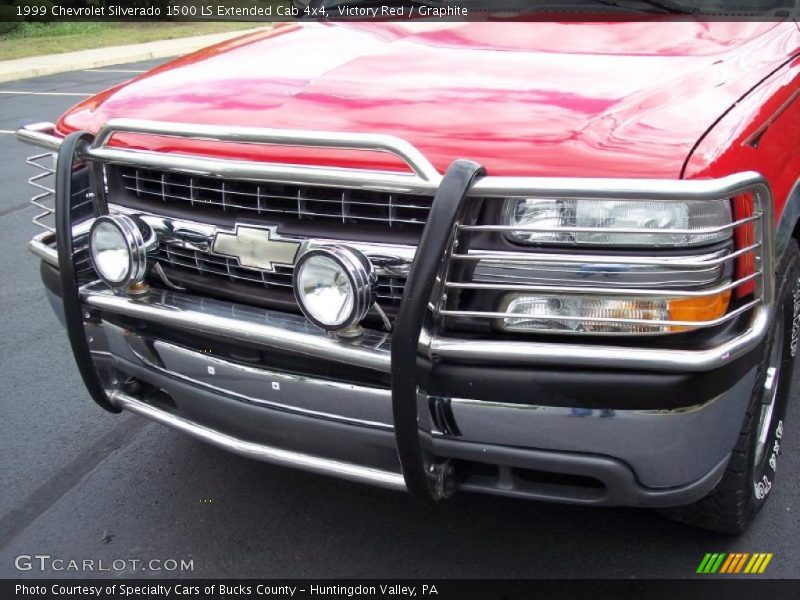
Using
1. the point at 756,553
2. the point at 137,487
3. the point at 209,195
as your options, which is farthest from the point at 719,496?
the point at 137,487

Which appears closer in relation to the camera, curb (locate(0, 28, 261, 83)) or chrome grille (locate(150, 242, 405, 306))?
chrome grille (locate(150, 242, 405, 306))

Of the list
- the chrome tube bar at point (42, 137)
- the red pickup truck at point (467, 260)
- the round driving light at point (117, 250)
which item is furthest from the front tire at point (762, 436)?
the chrome tube bar at point (42, 137)

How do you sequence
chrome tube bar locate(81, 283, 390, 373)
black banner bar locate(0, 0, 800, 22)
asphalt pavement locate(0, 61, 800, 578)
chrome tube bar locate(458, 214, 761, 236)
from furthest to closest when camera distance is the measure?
black banner bar locate(0, 0, 800, 22) < asphalt pavement locate(0, 61, 800, 578) < chrome tube bar locate(81, 283, 390, 373) < chrome tube bar locate(458, 214, 761, 236)

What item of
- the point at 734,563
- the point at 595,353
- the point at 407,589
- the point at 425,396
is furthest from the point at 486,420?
the point at 734,563

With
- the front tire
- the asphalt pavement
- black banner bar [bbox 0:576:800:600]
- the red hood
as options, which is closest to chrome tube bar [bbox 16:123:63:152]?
the red hood

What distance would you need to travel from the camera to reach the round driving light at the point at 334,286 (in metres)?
2.09

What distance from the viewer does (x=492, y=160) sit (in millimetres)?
2092

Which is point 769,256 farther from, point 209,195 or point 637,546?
point 209,195

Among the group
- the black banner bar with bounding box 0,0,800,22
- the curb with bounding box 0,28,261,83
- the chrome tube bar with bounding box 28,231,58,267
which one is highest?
the black banner bar with bounding box 0,0,800,22

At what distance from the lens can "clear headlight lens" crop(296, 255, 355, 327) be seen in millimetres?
2109

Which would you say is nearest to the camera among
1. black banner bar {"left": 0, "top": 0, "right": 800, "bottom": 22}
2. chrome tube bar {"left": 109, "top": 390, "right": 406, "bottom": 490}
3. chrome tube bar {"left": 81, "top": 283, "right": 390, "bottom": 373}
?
chrome tube bar {"left": 81, "top": 283, "right": 390, "bottom": 373}

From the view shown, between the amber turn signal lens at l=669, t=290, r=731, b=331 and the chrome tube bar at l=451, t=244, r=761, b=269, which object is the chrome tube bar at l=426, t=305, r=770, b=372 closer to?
the amber turn signal lens at l=669, t=290, r=731, b=331

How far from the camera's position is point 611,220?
207cm

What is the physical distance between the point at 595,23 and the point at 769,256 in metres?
1.13
